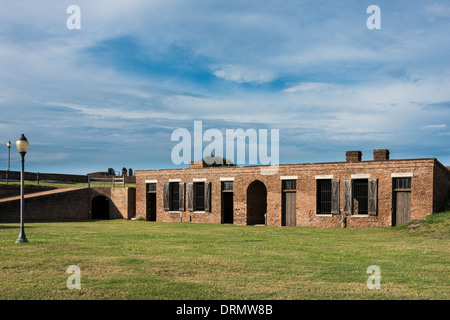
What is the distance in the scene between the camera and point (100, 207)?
138ft

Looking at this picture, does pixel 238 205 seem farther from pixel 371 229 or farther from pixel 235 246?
pixel 235 246

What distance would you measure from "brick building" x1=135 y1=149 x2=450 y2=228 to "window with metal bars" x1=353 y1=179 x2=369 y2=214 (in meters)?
0.02

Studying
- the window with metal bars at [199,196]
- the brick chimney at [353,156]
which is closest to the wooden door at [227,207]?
the window with metal bars at [199,196]

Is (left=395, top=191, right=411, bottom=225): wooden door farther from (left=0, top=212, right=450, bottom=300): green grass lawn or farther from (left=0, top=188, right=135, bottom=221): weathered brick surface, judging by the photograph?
(left=0, top=188, right=135, bottom=221): weathered brick surface

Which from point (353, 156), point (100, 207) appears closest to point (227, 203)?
point (353, 156)

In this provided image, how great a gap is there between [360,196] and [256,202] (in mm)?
7960

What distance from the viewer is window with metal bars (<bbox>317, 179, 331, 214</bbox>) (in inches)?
1162

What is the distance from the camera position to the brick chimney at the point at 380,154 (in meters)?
29.4

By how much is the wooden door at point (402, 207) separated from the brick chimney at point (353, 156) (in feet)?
12.1

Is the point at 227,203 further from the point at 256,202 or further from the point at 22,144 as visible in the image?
the point at 22,144
